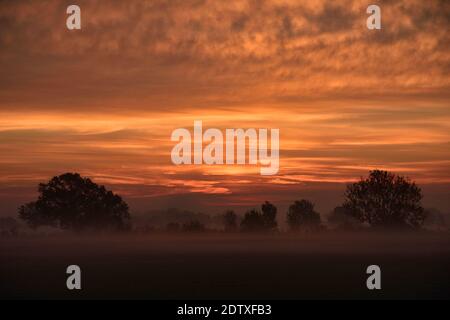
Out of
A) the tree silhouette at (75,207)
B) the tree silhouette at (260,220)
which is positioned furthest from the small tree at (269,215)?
the tree silhouette at (75,207)

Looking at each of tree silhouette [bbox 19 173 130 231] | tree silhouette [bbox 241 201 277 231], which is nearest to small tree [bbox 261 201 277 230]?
tree silhouette [bbox 241 201 277 231]

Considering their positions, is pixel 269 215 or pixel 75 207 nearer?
pixel 75 207

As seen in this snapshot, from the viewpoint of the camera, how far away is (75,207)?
12162cm

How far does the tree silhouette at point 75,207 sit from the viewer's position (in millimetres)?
119250

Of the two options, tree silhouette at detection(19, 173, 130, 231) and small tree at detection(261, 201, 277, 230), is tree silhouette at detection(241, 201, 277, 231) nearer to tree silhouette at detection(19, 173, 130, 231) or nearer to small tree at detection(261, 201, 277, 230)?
small tree at detection(261, 201, 277, 230)

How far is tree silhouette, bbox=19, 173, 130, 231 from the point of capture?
11925 centimetres

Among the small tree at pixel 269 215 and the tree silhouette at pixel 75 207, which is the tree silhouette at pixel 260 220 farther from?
the tree silhouette at pixel 75 207

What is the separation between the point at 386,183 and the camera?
401ft

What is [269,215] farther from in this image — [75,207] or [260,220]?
[75,207]

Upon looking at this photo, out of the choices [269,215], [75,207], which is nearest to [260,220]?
[269,215]
